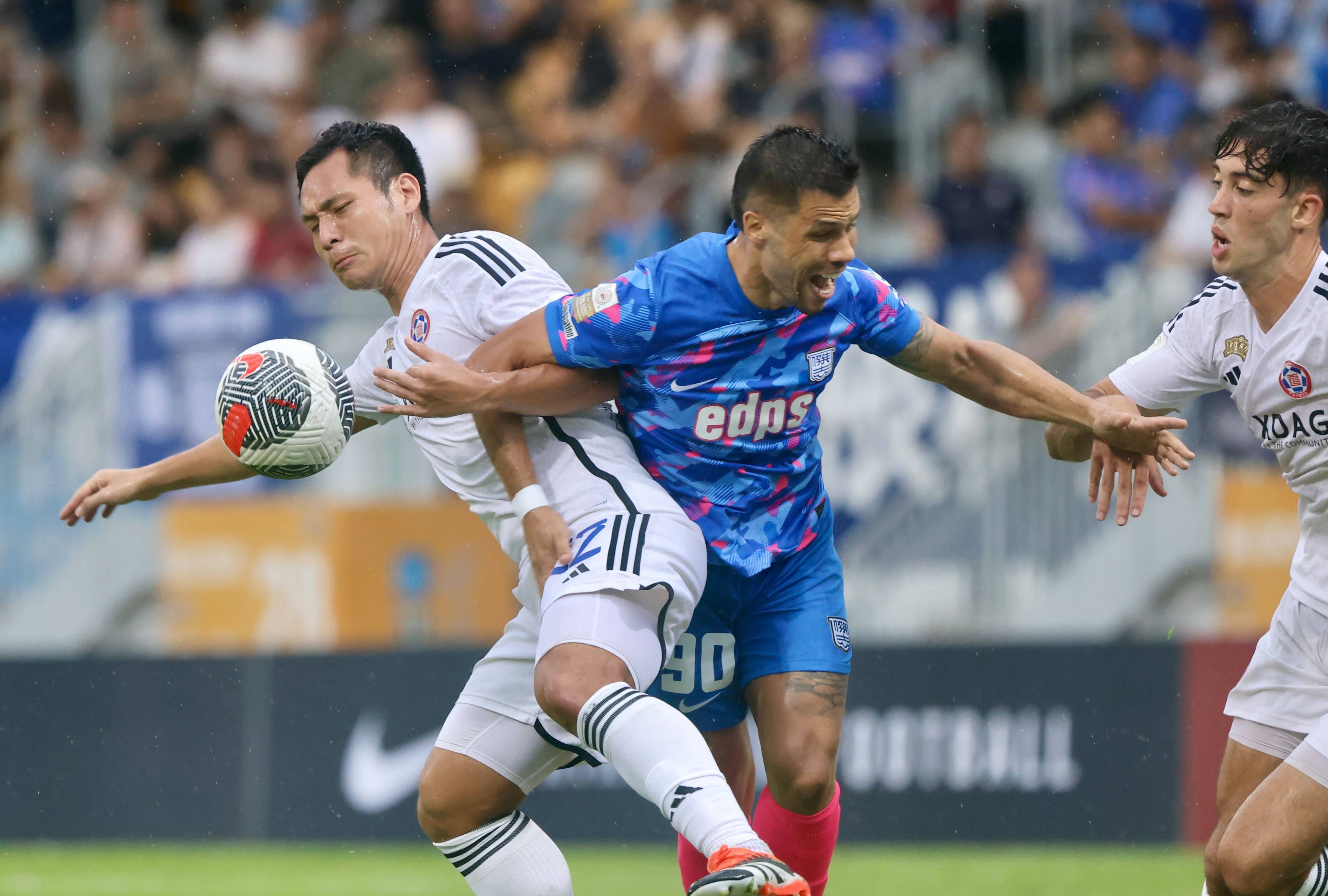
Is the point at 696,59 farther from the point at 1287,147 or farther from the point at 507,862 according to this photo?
the point at 507,862

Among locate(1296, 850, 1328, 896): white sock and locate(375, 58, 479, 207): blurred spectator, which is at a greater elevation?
locate(375, 58, 479, 207): blurred spectator

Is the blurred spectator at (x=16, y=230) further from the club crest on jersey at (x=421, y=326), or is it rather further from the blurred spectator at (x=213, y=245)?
the club crest on jersey at (x=421, y=326)

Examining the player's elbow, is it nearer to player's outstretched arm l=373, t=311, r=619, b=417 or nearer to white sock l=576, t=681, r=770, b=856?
player's outstretched arm l=373, t=311, r=619, b=417

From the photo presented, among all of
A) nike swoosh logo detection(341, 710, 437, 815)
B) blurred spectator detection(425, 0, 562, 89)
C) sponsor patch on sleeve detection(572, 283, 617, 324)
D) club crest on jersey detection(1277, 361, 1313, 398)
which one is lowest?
nike swoosh logo detection(341, 710, 437, 815)

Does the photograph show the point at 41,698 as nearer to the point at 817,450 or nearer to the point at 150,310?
the point at 150,310

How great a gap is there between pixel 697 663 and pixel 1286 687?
1749 millimetres

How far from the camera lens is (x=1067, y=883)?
830cm

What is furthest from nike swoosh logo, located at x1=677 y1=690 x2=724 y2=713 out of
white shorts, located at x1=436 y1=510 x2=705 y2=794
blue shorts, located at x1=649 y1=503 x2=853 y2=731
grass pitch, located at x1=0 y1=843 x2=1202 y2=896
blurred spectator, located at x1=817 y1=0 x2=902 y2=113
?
blurred spectator, located at x1=817 y1=0 x2=902 y2=113

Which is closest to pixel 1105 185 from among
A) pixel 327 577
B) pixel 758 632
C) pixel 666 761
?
pixel 327 577

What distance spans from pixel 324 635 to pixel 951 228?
4679 millimetres

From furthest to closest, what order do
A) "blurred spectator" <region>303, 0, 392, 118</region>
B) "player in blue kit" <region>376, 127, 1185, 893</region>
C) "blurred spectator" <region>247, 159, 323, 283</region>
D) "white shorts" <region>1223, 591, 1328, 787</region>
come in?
"blurred spectator" <region>303, 0, 392, 118</region> → "blurred spectator" <region>247, 159, 323, 283</region> → "white shorts" <region>1223, 591, 1328, 787</region> → "player in blue kit" <region>376, 127, 1185, 893</region>

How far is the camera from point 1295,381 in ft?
16.6

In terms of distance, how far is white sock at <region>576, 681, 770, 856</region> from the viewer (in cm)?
432

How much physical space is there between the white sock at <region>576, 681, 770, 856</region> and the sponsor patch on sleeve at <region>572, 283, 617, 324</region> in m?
1.08
